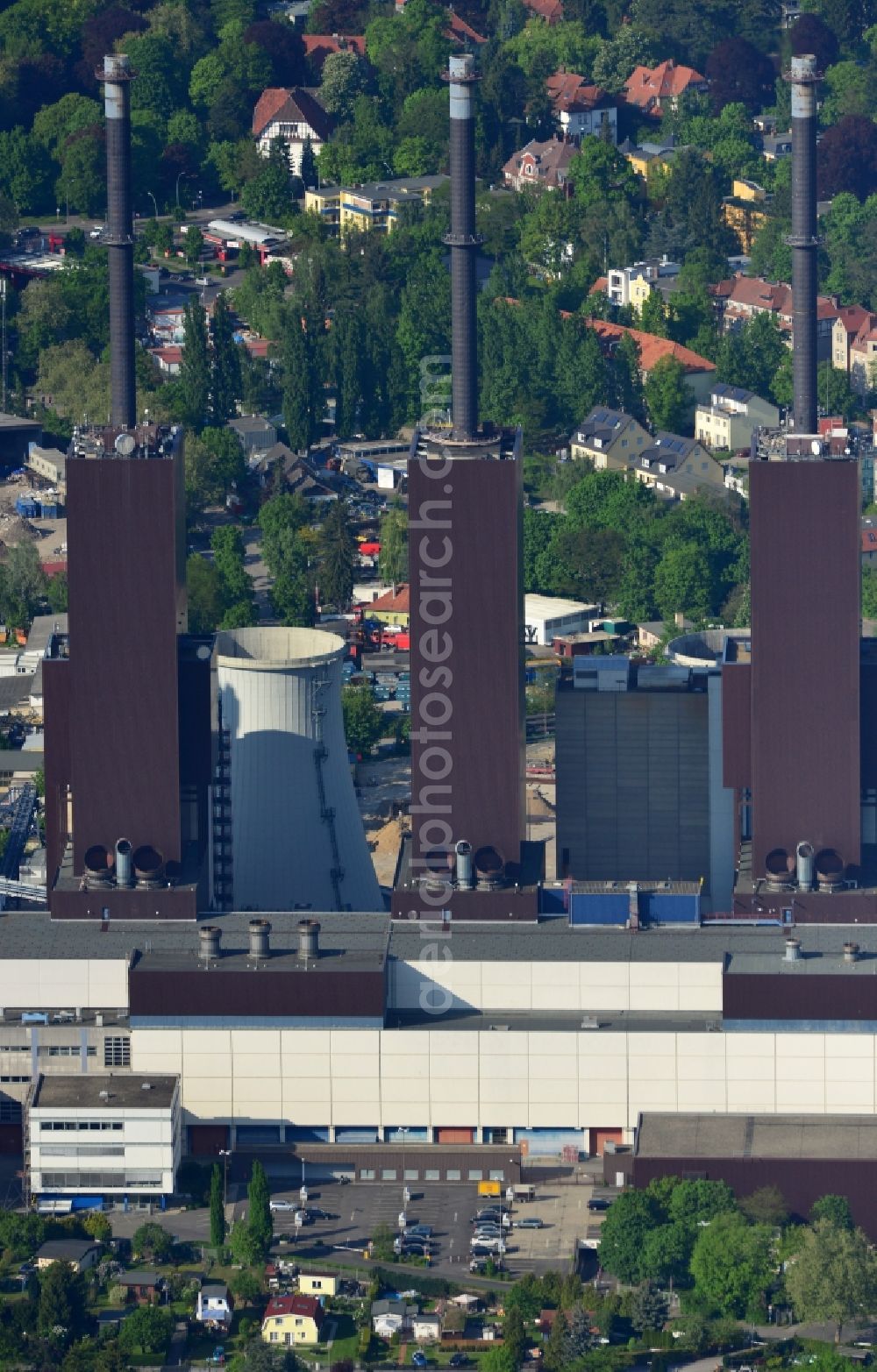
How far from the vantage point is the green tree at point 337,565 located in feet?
614

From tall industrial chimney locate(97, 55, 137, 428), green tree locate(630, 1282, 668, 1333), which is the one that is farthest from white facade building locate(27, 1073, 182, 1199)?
tall industrial chimney locate(97, 55, 137, 428)

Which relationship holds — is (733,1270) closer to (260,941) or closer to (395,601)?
(260,941)

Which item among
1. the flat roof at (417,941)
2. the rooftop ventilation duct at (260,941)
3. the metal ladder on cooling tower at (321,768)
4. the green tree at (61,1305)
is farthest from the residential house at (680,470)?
the green tree at (61,1305)

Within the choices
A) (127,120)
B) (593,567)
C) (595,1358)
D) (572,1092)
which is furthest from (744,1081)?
(593,567)

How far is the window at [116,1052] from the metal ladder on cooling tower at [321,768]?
10.7m

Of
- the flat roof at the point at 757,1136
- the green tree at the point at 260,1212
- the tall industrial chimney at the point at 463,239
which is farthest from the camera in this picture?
the tall industrial chimney at the point at 463,239

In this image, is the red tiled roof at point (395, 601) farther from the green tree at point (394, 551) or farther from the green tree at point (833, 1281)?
the green tree at point (833, 1281)

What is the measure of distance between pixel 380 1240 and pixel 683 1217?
24.4ft

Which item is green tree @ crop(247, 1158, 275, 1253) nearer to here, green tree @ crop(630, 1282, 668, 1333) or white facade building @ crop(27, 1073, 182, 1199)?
white facade building @ crop(27, 1073, 182, 1199)

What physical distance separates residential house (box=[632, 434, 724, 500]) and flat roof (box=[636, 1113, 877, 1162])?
65.0 metres

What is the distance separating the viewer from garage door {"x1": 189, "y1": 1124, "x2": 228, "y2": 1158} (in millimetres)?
136000

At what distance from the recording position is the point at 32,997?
138 metres

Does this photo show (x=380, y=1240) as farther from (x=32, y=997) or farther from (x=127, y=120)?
(x=127, y=120)

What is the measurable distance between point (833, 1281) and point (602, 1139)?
41.5 ft
